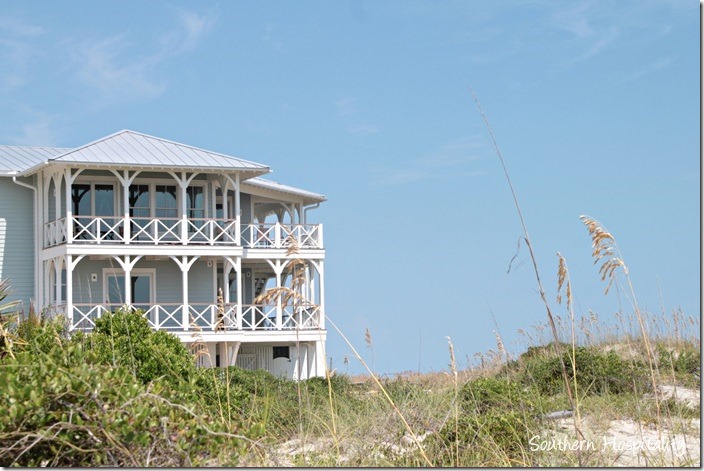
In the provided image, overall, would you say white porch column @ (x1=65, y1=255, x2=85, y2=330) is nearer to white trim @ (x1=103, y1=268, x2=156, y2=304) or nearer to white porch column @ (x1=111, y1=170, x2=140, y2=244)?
white porch column @ (x1=111, y1=170, x2=140, y2=244)

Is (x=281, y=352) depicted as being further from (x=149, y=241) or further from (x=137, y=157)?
(x=137, y=157)

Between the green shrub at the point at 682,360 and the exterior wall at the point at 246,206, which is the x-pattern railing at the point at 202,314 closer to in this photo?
the exterior wall at the point at 246,206

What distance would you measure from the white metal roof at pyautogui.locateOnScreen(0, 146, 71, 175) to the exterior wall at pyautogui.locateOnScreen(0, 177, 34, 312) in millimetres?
448

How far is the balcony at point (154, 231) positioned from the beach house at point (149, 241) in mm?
42

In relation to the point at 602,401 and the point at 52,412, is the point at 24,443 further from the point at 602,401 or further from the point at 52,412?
the point at 602,401

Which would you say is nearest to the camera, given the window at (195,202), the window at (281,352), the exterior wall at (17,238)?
the exterior wall at (17,238)

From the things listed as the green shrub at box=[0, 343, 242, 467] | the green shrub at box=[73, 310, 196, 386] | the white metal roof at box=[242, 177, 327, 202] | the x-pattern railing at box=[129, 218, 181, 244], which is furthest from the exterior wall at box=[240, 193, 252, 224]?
the green shrub at box=[0, 343, 242, 467]

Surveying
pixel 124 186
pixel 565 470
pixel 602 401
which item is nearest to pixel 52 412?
pixel 565 470

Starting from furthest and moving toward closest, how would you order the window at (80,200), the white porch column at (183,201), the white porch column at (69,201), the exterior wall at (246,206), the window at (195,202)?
1. the exterior wall at (246,206)
2. the window at (195,202)
3. the window at (80,200)
4. the white porch column at (183,201)
5. the white porch column at (69,201)

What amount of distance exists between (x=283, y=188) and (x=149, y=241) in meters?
5.17

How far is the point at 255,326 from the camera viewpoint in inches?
1050

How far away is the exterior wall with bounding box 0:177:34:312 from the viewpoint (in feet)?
88.7

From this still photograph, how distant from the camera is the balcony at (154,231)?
2506 centimetres

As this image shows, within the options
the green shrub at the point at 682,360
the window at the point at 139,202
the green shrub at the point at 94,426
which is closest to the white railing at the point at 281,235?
the window at the point at 139,202
